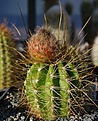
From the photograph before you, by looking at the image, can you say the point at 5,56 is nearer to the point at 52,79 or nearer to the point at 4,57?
the point at 4,57

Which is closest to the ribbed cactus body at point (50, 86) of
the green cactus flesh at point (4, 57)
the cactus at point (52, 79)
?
the cactus at point (52, 79)

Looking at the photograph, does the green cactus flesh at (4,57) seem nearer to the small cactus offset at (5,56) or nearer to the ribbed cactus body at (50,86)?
the small cactus offset at (5,56)

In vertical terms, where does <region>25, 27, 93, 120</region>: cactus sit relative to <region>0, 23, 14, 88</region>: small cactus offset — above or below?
below

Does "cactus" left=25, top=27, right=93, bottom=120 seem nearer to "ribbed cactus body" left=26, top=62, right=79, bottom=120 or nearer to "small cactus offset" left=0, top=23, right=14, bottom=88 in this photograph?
"ribbed cactus body" left=26, top=62, right=79, bottom=120

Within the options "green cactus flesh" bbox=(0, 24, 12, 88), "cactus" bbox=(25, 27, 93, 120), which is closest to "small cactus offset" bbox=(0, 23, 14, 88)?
"green cactus flesh" bbox=(0, 24, 12, 88)

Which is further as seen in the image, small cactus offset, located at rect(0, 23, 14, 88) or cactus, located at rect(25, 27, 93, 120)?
small cactus offset, located at rect(0, 23, 14, 88)

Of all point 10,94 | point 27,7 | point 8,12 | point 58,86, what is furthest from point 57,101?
point 27,7
